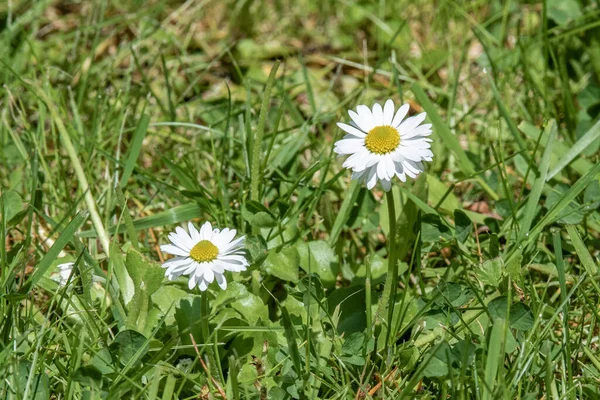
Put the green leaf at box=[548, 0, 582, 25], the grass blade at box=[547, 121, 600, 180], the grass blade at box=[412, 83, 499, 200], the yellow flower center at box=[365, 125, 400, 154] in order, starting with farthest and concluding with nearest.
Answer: the green leaf at box=[548, 0, 582, 25]
the grass blade at box=[412, 83, 499, 200]
the grass blade at box=[547, 121, 600, 180]
the yellow flower center at box=[365, 125, 400, 154]

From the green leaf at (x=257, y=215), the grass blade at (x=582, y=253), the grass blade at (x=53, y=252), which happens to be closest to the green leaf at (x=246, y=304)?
the green leaf at (x=257, y=215)

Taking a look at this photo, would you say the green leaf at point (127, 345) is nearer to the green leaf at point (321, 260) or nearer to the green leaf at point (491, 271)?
the green leaf at point (321, 260)

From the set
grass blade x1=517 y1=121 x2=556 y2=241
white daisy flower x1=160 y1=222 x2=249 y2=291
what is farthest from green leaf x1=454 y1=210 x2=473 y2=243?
white daisy flower x1=160 y1=222 x2=249 y2=291

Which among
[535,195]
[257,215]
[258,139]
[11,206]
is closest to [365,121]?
[258,139]

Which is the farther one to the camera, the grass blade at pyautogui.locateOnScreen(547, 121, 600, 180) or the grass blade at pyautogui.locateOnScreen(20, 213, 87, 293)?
the grass blade at pyautogui.locateOnScreen(547, 121, 600, 180)

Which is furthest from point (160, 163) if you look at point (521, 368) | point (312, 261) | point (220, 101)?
point (521, 368)

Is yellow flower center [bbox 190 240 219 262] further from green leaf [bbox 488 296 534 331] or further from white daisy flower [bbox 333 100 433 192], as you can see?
green leaf [bbox 488 296 534 331]

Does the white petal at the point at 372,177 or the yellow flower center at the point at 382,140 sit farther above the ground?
the yellow flower center at the point at 382,140
